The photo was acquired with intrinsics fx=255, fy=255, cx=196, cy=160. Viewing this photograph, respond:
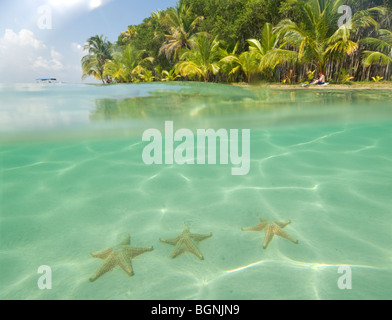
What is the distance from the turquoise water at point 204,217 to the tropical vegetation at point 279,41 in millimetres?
13565

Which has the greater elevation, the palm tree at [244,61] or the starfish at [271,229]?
the palm tree at [244,61]

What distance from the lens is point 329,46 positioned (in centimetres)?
1709

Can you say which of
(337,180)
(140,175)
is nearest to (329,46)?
(337,180)

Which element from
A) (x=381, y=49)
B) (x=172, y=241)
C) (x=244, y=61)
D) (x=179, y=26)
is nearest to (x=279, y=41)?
(x=244, y=61)

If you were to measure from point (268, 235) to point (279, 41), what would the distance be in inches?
905

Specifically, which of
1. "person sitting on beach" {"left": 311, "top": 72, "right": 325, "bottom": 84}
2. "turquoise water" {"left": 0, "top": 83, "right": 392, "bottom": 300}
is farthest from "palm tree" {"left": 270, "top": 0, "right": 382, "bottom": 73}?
"turquoise water" {"left": 0, "top": 83, "right": 392, "bottom": 300}

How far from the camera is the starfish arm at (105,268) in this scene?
216 centimetres

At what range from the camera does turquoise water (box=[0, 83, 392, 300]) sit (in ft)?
7.06

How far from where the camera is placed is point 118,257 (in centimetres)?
224

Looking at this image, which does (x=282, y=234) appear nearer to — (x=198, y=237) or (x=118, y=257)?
(x=198, y=237)

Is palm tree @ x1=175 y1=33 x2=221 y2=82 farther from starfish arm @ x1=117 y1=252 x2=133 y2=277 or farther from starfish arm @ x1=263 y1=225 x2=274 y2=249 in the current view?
starfish arm @ x1=117 y1=252 x2=133 y2=277

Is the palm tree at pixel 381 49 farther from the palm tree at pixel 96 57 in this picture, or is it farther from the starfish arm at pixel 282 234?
the palm tree at pixel 96 57

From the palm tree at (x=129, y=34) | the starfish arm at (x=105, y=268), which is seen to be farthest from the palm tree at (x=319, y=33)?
the palm tree at (x=129, y=34)
